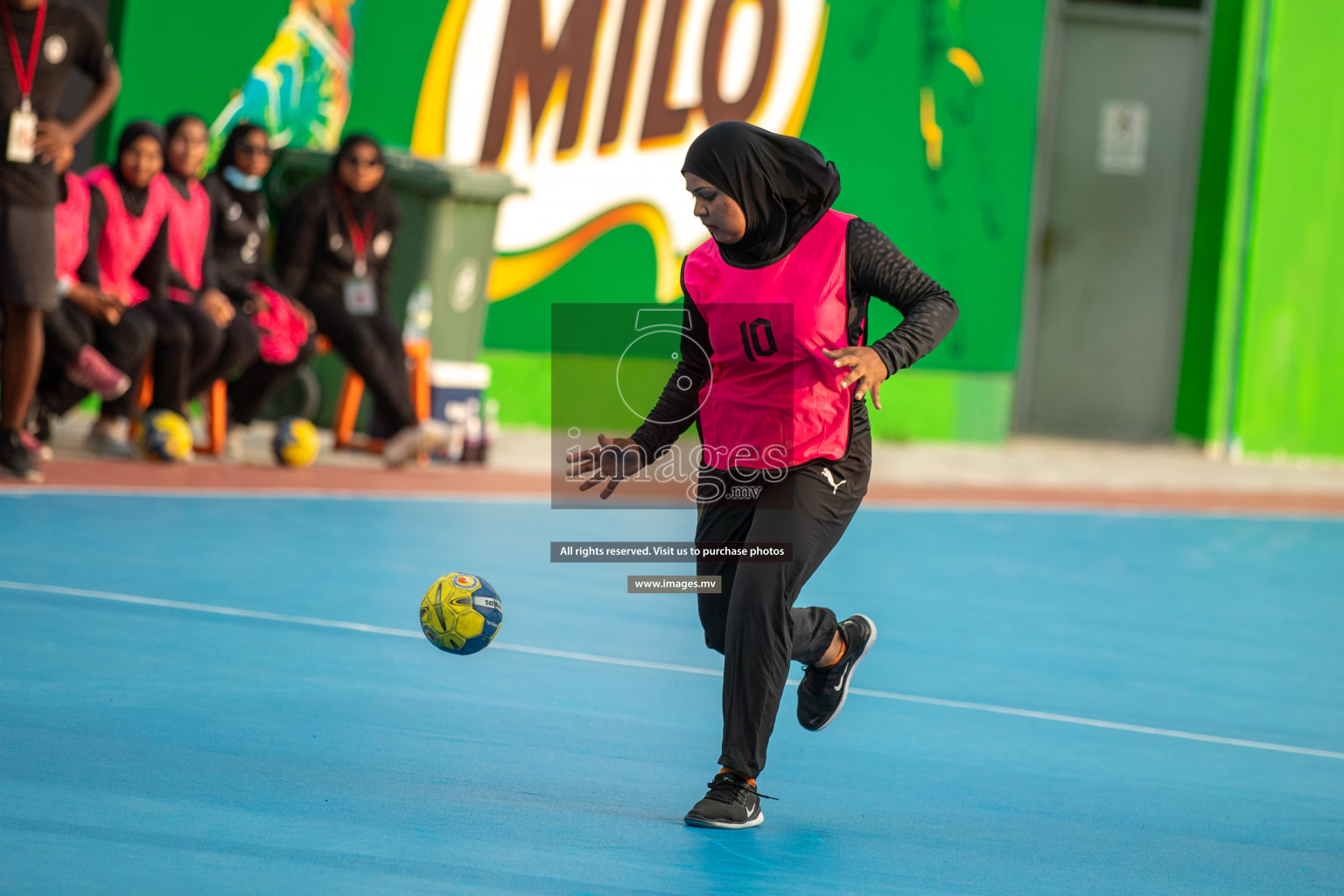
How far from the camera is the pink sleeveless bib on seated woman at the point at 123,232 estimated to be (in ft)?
32.1

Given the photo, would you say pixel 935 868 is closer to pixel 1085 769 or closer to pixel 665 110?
pixel 1085 769

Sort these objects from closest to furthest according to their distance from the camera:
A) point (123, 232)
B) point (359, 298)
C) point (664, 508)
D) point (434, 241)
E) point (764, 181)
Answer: point (764, 181)
point (123, 232)
point (359, 298)
point (434, 241)
point (664, 508)

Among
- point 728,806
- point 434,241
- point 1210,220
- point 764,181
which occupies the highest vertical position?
point 1210,220

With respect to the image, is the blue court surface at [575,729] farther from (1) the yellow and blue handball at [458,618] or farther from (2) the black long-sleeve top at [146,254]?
(2) the black long-sleeve top at [146,254]

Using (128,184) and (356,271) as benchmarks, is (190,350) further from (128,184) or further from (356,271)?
(356,271)

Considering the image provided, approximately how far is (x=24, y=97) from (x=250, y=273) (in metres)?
2.36

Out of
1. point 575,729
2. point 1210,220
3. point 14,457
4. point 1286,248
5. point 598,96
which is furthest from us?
point 1210,220

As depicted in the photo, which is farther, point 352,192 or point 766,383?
point 352,192

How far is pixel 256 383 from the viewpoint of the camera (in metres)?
10.5

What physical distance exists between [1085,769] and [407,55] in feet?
31.4

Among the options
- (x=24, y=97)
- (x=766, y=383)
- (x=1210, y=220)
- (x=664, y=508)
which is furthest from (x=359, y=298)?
(x=1210, y=220)

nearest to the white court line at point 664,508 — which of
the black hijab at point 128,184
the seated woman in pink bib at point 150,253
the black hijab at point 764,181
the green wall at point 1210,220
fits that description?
the seated woman in pink bib at point 150,253

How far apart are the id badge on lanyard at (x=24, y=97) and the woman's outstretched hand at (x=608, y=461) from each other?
4.83 metres

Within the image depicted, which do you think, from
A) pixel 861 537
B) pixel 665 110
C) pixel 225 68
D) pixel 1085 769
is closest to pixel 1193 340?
pixel 665 110
